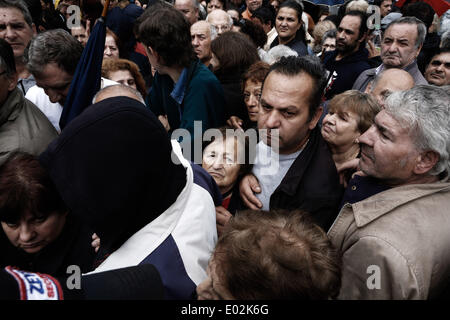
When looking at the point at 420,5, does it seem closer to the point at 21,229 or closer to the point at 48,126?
the point at 48,126

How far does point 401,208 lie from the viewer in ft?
4.50

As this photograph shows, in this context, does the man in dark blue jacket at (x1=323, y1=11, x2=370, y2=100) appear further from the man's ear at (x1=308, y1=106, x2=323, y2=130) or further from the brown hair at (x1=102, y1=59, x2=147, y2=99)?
the man's ear at (x1=308, y1=106, x2=323, y2=130)

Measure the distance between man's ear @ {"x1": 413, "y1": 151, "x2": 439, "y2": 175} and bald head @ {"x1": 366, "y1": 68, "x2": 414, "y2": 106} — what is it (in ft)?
4.24

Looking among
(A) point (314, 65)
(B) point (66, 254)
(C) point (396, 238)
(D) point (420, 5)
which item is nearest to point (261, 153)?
(A) point (314, 65)

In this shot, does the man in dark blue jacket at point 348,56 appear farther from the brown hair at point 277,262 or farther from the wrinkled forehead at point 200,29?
the brown hair at point 277,262

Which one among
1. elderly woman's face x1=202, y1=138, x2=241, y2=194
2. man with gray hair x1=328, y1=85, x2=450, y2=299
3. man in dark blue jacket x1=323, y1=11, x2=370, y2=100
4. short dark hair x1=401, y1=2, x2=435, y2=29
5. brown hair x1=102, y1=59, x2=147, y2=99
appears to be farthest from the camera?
short dark hair x1=401, y1=2, x2=435, y2=29

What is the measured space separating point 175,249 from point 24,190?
761 millimetres

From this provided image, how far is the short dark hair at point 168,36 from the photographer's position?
8.41 ft

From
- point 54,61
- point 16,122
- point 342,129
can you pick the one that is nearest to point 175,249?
point 16,122

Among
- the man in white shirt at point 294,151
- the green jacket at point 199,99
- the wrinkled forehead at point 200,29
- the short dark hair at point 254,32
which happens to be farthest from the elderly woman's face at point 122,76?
the short dark hair at point 254,32

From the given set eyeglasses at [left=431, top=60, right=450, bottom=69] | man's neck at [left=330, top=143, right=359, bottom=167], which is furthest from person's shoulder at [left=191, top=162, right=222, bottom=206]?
eyeglasses at [left=431, top=60, right=450, bottom=69]

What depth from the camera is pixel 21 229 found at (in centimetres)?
152

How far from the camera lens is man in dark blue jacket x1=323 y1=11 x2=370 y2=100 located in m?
4.12

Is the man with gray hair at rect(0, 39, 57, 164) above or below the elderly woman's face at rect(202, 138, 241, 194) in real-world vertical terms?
above
